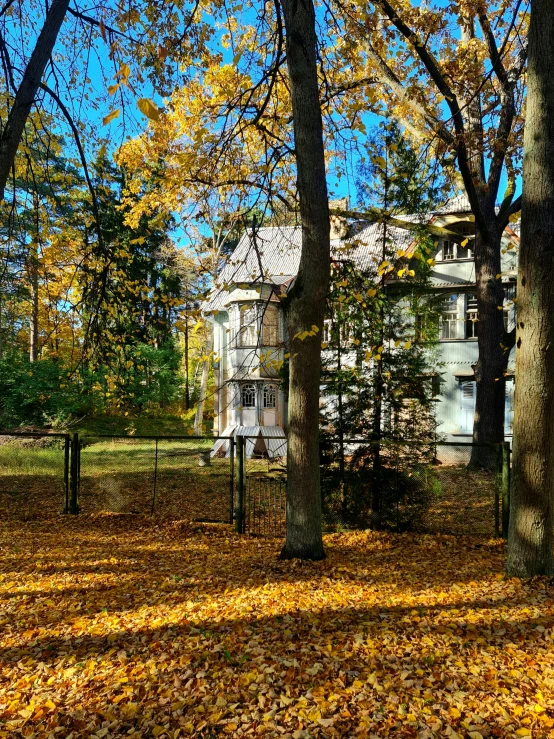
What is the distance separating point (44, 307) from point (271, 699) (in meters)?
8.06

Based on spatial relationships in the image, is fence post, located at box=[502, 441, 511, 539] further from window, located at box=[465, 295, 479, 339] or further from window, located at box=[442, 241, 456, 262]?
window, located at box=[442, 241, 456, 262]

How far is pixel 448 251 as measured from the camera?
66.5 feet

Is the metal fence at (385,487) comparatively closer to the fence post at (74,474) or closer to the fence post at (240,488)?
the fence post at (240,488)

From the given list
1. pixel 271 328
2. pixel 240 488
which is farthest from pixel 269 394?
pixel 240 488

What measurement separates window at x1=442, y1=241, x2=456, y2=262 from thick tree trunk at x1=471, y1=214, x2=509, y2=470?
665 centimetres

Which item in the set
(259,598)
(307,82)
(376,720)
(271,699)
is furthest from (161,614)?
(307,82)

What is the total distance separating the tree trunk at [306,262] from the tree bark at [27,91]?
2.56 metres

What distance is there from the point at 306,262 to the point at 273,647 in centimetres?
382

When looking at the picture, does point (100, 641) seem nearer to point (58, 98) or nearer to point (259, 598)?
point (259, 598)

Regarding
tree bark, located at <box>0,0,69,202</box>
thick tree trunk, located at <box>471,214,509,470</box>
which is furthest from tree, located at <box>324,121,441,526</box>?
thick tree trunk, located at <box>471,214,509,470</box>

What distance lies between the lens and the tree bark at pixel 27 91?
514 centimetres

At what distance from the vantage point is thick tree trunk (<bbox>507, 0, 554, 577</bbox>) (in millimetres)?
5074

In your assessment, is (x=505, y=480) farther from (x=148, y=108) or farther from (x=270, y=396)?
(x=270, y=396)

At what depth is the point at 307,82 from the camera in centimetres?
565
